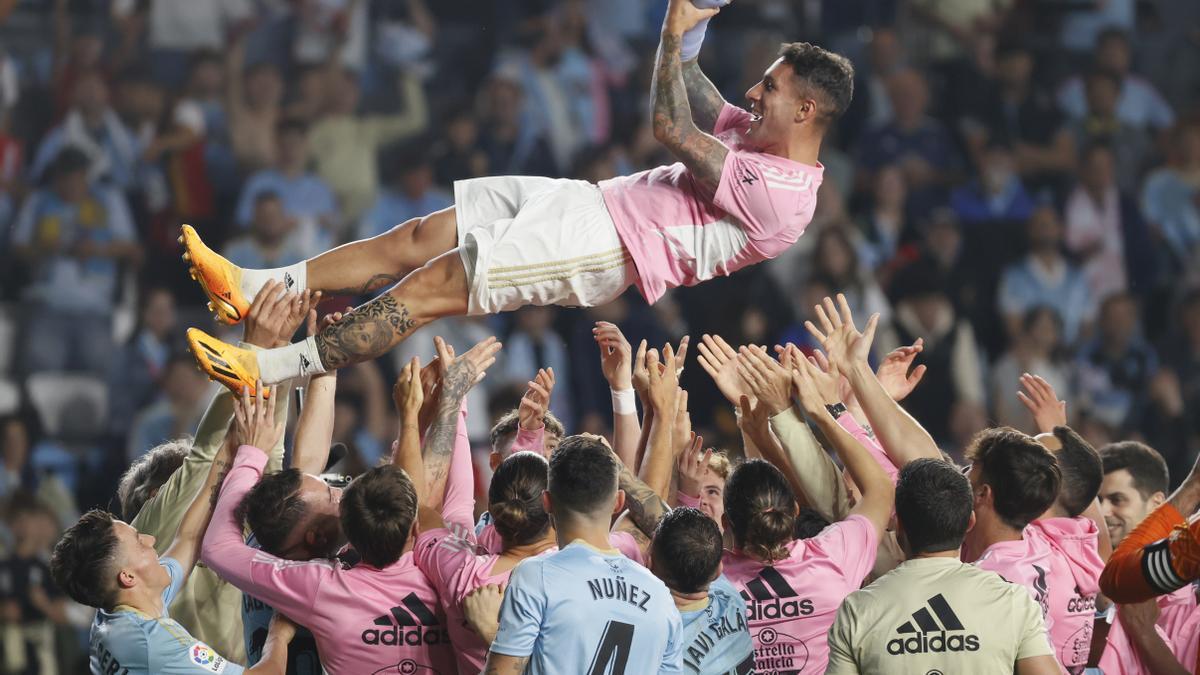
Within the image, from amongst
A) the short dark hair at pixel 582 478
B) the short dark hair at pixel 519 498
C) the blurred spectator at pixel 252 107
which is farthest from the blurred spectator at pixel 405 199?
the short dark hair at pixel 582 478

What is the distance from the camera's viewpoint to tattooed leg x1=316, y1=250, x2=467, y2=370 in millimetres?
4723

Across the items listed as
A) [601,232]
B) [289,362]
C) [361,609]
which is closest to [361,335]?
[289,362]

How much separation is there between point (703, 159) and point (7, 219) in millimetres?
6884

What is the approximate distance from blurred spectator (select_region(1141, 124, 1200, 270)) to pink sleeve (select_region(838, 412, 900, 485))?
7.45 metres

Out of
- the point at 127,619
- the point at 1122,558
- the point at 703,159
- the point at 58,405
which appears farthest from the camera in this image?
the point at 58,405

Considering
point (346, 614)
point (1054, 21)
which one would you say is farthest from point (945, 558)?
point (1054, 21)

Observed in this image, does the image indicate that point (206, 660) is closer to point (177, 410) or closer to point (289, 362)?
point (289, 362)

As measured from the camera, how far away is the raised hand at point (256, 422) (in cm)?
449

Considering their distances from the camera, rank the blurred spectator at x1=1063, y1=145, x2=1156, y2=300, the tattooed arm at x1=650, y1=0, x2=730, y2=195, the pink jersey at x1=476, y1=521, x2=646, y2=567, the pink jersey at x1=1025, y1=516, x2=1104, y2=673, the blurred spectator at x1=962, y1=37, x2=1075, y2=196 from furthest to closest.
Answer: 1. the blurred spectator at x1=962, y1=37, x2=1075, y2=196
2. the blurred spectator at x1=1063, y1=145, x2=1156, y2=300
3. the tattooed arm at x1=650, y1=0, x2=730, y2=195
4. the pink jersey at x1=1025, y1=516, x2=1104, y2=673
5. the pink jersey at x1=476, y1=521, x2=646, y2=567

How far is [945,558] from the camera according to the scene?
3.73 meters

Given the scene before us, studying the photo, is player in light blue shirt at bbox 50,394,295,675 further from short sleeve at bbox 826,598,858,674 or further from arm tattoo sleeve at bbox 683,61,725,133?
arm tattoo sleeve at bbox 683,61,725,133

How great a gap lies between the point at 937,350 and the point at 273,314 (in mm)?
6410

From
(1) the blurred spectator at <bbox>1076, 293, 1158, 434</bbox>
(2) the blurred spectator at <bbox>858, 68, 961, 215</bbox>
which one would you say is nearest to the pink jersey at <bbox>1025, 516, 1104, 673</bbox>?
(1) the blurred spectator at <bbox>1076, 293, 1158, 434</bbox>

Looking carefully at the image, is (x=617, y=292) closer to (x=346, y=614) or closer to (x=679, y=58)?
(x=679, y=58)
